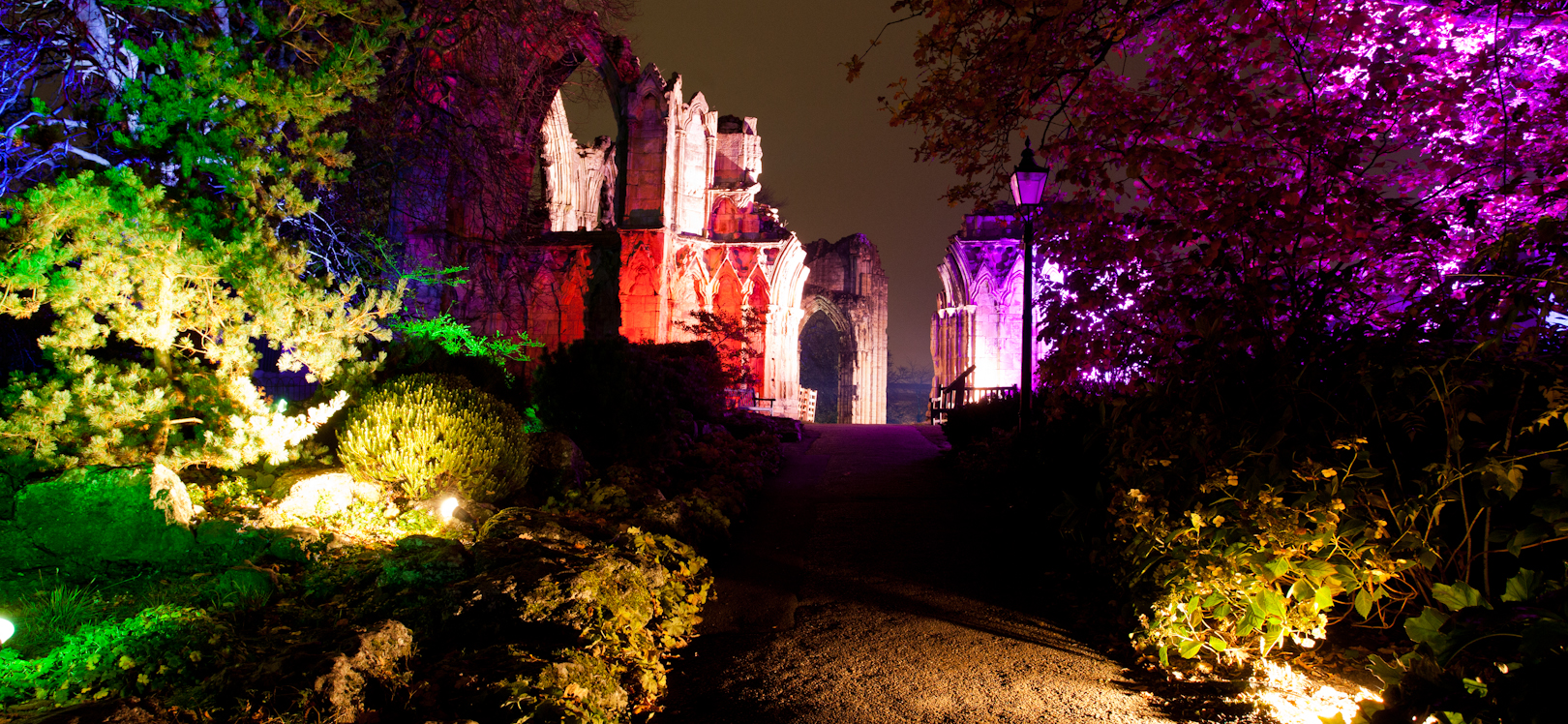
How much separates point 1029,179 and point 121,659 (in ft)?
26.7

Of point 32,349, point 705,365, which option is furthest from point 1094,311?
point 32,349

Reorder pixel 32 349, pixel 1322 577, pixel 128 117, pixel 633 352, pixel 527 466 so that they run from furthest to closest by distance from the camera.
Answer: pixel 633 352
pixel 32 349
pixel 527 466
pixel 128 117
pixel 1322 577

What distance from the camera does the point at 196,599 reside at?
11.8 ft

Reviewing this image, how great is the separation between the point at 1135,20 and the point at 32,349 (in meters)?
10.3

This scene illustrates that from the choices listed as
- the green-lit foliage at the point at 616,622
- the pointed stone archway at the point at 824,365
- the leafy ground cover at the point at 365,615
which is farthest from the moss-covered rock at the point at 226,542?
the pointed stone archway at the point at 824,365

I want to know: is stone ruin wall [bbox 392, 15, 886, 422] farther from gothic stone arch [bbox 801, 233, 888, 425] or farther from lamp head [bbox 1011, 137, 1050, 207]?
gothic stone arch [bbox 801, 233, 888, 425]

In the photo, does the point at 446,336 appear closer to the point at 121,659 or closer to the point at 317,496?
the point at 317,496

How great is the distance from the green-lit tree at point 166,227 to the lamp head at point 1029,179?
20.8 feet

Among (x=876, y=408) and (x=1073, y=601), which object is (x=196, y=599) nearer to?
(x=1073, y=601)

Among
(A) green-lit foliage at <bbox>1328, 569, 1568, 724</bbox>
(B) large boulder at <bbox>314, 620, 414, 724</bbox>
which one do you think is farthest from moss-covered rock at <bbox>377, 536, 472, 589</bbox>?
(A) green-lit foliage at <bbox>1328, 569, 1568, 724</bbox>

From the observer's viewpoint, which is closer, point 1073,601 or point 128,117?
point 1073,601

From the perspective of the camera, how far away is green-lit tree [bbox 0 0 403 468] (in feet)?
14.8

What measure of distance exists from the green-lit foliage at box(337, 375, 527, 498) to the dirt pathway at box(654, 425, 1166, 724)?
83.1 inches

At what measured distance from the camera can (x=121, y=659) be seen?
292 centimetres
